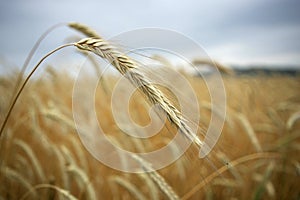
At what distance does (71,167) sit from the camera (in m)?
1.16

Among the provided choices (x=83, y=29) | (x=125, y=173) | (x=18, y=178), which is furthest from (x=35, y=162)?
(x=83, y=29)

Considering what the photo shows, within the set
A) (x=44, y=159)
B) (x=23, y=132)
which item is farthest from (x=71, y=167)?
(x=23, y=132)

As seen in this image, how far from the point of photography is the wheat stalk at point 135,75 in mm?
649

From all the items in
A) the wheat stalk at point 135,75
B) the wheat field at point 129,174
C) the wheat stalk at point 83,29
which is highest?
the wheat stalk at point 83,29

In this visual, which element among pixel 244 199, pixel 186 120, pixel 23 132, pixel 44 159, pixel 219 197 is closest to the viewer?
pixel 186 120

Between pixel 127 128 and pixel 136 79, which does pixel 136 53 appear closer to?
pixel 136 79

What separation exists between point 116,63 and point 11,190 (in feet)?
4.13

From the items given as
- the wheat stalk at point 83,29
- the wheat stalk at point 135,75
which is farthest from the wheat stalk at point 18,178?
the wheat stalk at point 135,75

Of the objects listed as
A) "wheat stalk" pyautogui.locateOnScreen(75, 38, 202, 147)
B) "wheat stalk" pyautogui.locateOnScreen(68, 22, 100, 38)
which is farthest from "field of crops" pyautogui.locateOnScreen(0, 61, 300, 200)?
"wheat stalk" pyautogui.locateOnScreen(68, 22, 100, 38)

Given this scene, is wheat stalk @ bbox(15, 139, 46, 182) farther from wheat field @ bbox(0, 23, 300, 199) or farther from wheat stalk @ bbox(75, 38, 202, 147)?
wheat stalk @ bbox(75, 38, 202, 147)

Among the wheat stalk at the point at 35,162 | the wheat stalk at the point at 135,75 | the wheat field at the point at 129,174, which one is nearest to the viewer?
the wheat stalk at the point at 135,75

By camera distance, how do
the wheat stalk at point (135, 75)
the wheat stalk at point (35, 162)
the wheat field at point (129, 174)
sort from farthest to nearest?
1. the wheat stalk at point (35, 162)
2. the wheat field at point (129, 174)
3. the wheat stalk at point (135, 75)

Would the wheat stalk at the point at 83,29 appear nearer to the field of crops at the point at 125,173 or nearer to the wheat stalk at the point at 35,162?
the field of crops at the point at 125,173

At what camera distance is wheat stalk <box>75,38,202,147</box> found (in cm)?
65
